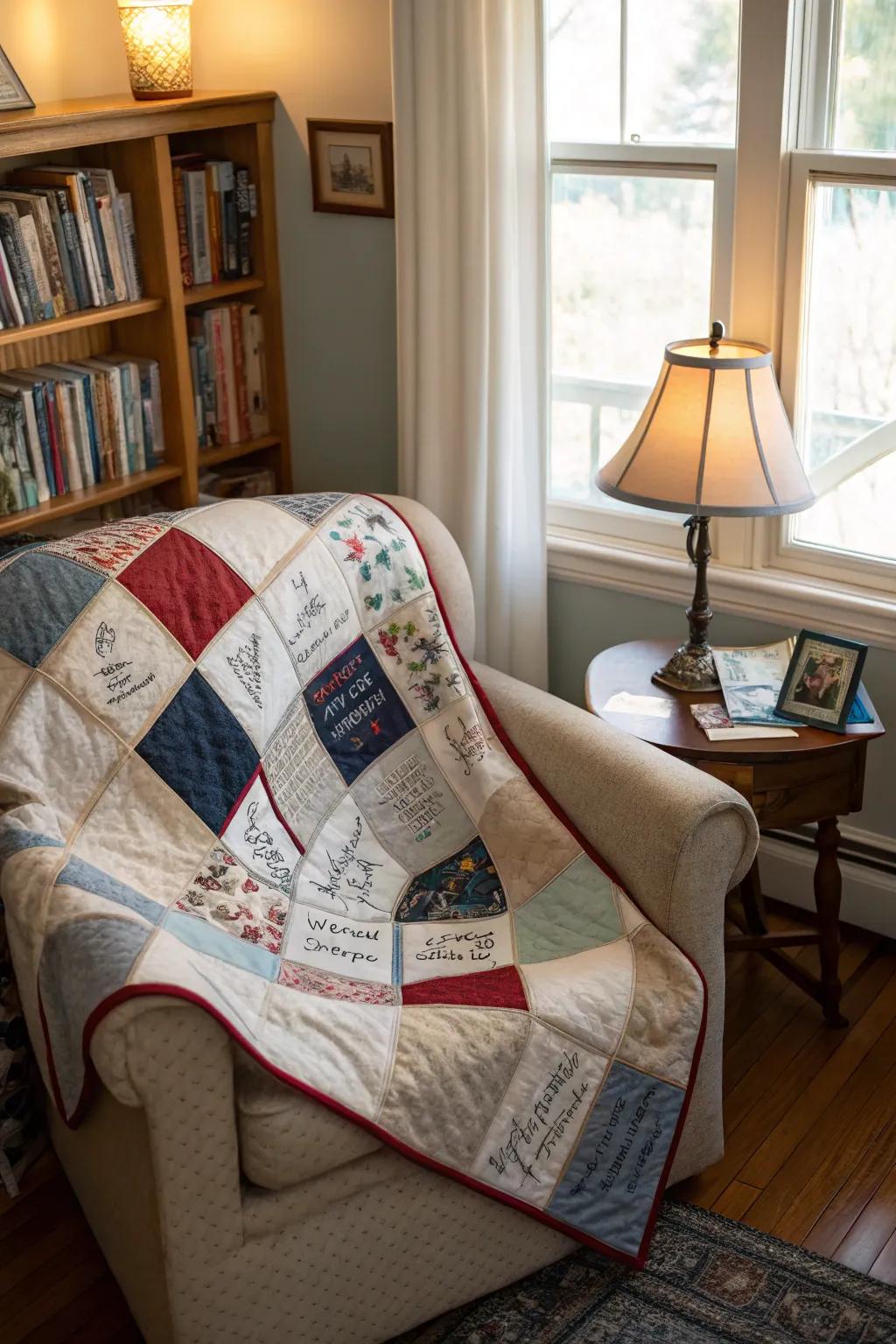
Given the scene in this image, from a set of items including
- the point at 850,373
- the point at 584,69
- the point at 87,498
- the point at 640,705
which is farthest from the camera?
the point at 87,498

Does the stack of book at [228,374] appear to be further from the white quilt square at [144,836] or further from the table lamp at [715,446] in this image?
the white quilt square at [144,836]

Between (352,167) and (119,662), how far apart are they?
1354 millimetres

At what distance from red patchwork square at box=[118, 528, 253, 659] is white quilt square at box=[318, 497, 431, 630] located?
0.69 ft

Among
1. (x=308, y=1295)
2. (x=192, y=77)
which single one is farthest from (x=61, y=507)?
(x=308, y=1295)

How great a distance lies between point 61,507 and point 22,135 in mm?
670

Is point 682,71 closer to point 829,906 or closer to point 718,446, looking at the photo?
point 718,446

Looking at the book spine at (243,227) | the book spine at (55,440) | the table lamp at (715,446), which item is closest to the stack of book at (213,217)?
the book spine at (243,227)

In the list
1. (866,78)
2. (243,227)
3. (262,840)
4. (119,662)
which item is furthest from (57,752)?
(866,78)

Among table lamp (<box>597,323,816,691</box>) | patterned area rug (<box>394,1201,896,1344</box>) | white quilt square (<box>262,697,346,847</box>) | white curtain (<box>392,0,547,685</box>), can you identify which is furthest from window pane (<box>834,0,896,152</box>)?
patterned area rug (<box>394,1201,896,1344</box>)

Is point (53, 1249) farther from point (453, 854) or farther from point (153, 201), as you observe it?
point (153, 201)

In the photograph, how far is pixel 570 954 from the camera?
6.40 ft

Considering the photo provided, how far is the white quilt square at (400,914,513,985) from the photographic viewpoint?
1.95 m

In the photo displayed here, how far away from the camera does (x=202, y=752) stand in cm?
199

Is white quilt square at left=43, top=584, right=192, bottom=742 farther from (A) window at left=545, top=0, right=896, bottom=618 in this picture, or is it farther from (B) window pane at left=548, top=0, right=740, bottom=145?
(B) window pane at left=548, top=0, right=740, bottom=145
